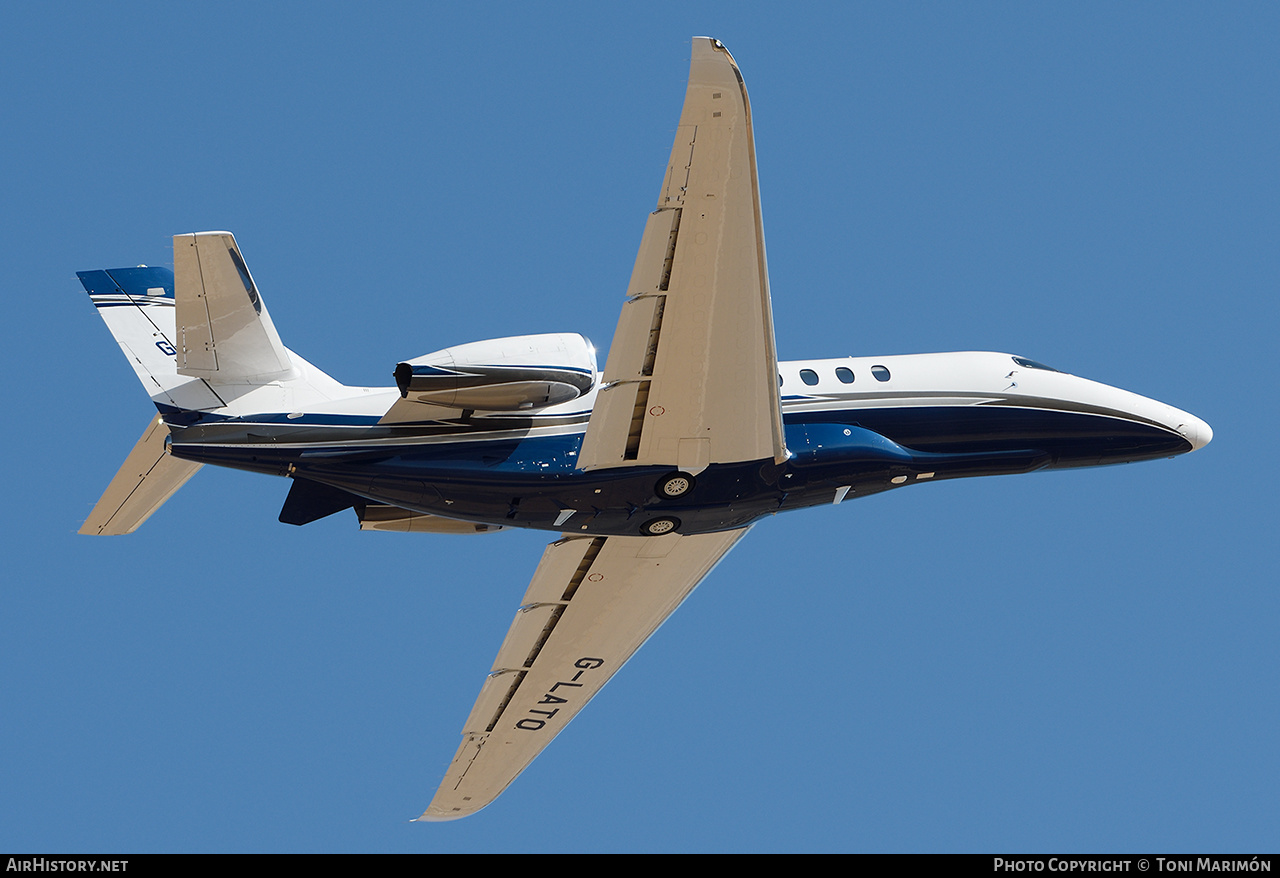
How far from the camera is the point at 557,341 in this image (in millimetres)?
17266

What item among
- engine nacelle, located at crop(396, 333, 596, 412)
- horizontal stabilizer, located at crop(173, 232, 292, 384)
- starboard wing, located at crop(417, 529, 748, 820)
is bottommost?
starboard wing, located at crop(417, 529, 748, 820)

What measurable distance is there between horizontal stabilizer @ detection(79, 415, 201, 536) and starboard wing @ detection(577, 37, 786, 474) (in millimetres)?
5645

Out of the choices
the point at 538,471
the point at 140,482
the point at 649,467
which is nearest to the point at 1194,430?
the point at 649,467

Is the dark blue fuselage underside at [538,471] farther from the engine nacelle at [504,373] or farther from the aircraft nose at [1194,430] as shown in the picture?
the aircraft nose at [1194,430]

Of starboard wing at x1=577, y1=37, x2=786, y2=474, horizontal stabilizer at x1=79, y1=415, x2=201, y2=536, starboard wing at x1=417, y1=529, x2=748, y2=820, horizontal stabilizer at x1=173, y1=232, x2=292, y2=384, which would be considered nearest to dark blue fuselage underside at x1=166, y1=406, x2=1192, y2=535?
starboard wing at x1=577, y1=37, x2=786, y2=474

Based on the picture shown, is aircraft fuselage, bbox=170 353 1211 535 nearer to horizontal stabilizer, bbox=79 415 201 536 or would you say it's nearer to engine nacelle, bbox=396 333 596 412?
engine nacelle, bbox=396 333 596 412

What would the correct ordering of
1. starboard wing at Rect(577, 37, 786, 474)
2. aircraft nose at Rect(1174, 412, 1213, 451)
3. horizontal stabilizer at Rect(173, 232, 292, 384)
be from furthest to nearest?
aircraft nose at Rect(1174, 412, 1213, 451), horizontal stabilizer at Rect(173, 232, 292, 384), starboard wing at Rect(577, 37, 786, 474)

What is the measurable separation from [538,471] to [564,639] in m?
5.17

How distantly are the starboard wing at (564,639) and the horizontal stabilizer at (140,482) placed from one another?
5.48 metres

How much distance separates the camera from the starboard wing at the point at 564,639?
2086 centimetres

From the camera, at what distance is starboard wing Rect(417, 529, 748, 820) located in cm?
2086

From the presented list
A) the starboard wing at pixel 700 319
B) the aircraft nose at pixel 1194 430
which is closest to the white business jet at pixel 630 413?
the starboard wing at pixel 700 319
